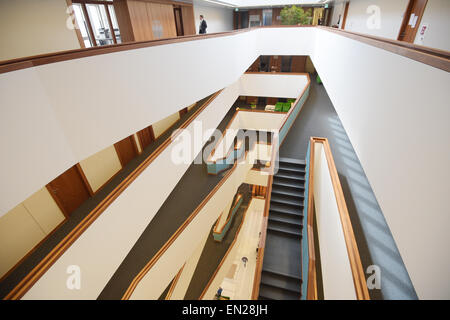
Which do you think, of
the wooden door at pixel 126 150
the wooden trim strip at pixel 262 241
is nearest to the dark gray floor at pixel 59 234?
the wooden door at pixel 126 150

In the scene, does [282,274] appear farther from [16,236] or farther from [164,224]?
[16,236]

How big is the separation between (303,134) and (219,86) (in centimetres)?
377

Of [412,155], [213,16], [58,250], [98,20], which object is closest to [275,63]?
[213,16]

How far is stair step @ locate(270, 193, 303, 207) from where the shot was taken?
674 centimetres

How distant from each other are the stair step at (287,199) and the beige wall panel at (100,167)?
4.99 metres

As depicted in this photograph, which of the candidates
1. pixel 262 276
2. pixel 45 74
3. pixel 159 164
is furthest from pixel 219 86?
pixel 262 276

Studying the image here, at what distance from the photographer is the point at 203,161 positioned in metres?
9.04

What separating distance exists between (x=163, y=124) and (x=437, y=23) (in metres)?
7.97

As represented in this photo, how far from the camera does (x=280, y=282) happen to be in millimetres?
5594

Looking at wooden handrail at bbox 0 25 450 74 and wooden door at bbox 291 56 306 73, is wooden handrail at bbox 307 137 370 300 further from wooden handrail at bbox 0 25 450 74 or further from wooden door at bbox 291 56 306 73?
wooden door at bbox 291 56 306 73

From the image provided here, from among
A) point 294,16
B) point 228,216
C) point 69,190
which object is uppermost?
point 294,16

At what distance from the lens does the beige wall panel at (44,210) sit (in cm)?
453

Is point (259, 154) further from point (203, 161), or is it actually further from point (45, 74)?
point (45, 74)

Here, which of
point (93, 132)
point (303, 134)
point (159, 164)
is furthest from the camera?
point (303, 134)
